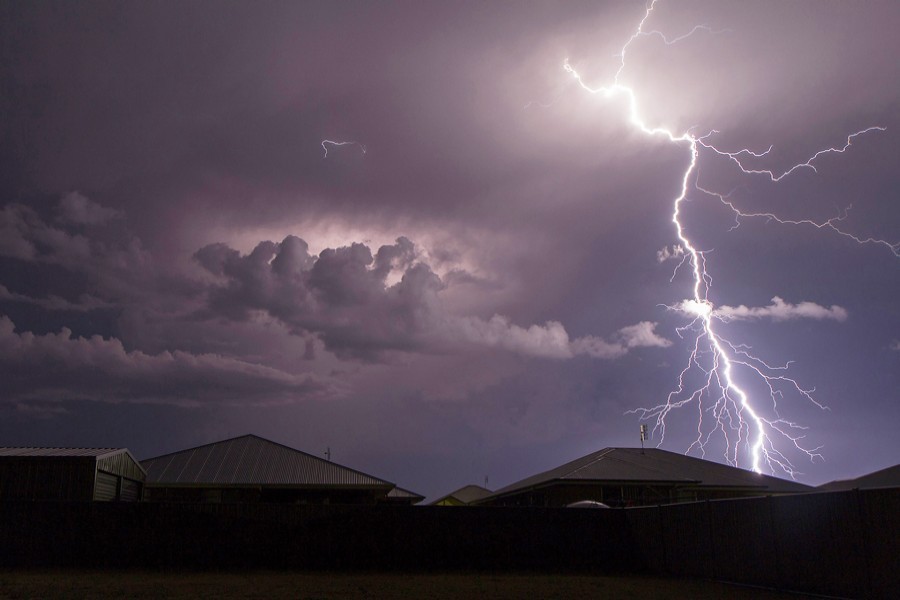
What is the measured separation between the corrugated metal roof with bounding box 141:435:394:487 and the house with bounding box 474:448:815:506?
7.32 metres

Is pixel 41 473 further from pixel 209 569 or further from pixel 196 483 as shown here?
pixel 196 483

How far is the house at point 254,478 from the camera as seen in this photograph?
31016mm

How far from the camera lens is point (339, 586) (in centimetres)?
1627

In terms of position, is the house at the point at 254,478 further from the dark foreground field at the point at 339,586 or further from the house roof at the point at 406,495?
the dark foreground field at the point at 339,586

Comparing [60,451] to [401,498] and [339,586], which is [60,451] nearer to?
[339,586]

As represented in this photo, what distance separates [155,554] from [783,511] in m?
15.4

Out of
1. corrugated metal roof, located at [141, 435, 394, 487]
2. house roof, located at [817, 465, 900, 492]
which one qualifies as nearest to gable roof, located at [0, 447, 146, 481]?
corrugated metal roof, located at [141, 435, 394, 487]

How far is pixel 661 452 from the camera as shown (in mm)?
38625

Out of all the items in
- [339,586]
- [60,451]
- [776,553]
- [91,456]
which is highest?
[60,451]

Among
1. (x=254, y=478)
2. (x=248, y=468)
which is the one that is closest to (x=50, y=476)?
(x=254, y=478)

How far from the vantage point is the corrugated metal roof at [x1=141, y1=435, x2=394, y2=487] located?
103 feet

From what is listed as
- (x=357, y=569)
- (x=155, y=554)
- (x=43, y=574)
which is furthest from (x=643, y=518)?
(x=43, y=574)

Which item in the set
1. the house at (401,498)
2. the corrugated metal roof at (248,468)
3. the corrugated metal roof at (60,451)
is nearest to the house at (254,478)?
the corrugated metal roof at (248,468)

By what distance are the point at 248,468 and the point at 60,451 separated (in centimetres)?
912
